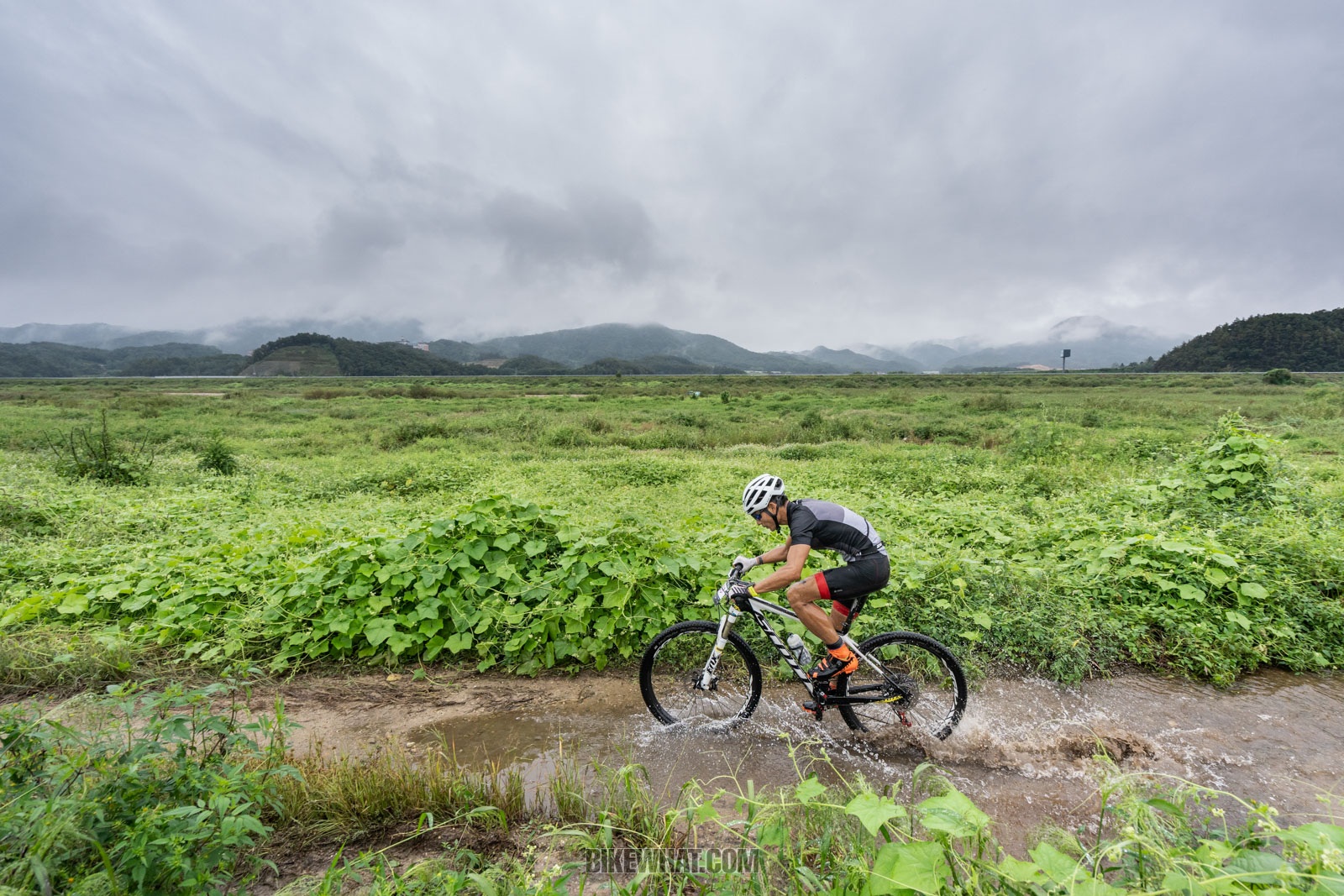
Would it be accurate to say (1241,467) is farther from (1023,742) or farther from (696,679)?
(696,679)

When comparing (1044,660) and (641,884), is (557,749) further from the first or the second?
(1044,660)

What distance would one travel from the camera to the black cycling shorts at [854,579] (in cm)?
457

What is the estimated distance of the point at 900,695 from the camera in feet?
15.6

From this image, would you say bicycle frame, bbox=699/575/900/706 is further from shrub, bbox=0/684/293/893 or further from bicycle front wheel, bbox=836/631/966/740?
shrub, bbox=0/684/293/893

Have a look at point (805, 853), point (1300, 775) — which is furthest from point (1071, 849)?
point (1300, 775)

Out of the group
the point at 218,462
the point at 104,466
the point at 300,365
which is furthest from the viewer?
the point at 300,365

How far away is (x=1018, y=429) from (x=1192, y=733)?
18.3 m

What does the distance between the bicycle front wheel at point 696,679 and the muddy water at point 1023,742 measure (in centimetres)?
18

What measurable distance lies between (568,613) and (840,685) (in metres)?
2.93

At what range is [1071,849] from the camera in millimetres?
3264

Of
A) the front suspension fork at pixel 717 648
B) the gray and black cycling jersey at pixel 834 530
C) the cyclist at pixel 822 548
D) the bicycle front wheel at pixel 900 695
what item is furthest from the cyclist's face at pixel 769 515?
the bicycle front wheel at pixel 900 695

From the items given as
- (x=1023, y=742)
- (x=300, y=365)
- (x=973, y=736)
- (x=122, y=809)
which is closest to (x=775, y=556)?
(x=973, y=736)

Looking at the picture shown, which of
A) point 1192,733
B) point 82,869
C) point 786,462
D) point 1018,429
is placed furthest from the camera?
point 1018,429

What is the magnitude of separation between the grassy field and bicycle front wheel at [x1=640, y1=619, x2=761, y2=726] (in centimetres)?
57
